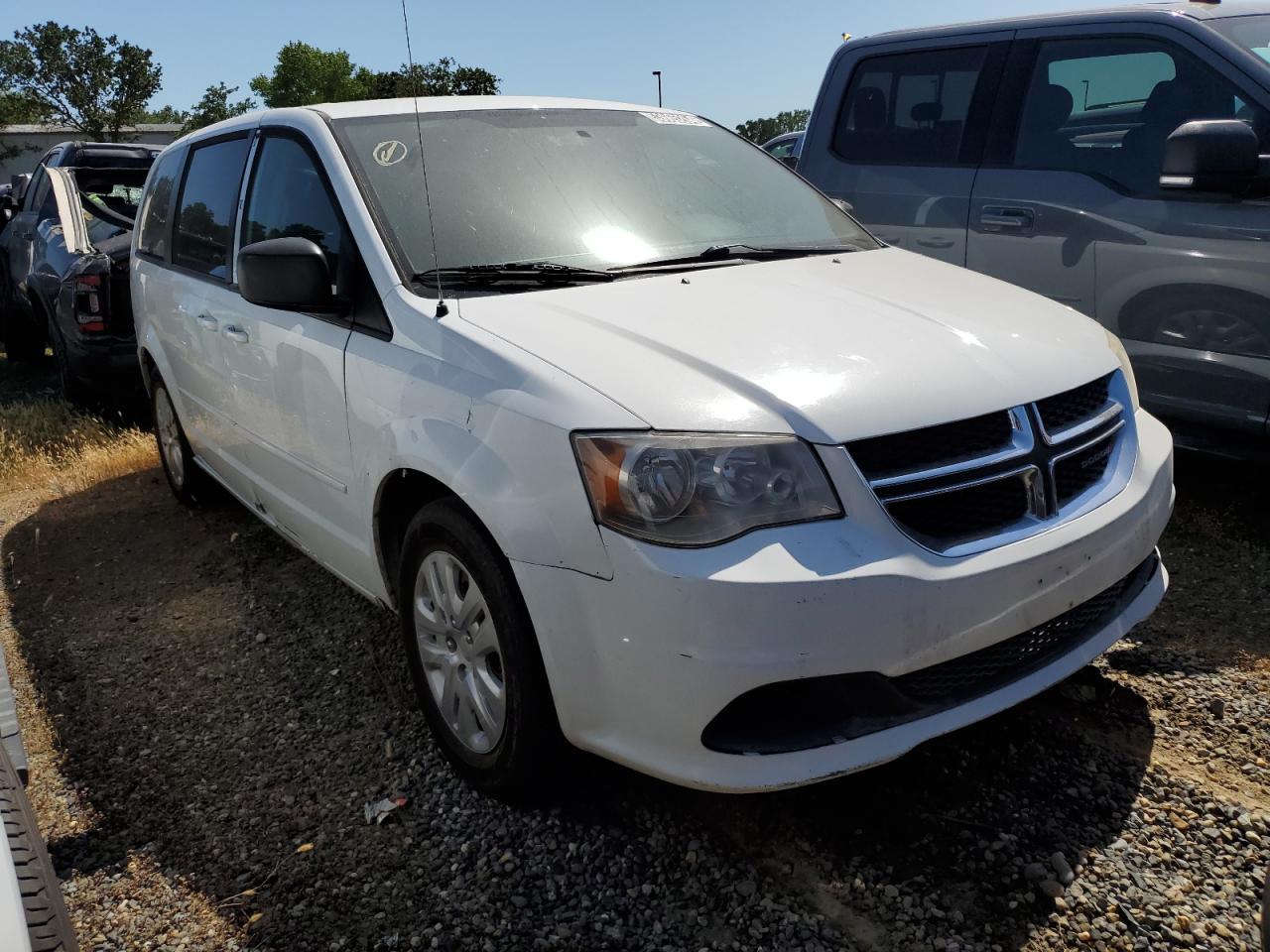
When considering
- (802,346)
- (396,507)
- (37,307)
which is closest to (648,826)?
(396,507)

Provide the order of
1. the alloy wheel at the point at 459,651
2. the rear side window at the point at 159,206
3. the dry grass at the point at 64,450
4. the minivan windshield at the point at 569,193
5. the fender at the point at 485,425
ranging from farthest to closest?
the dry grass at the point at 64,450 → the rear side window at the point at 159,206 → the minivan windshield at the point at 569,193 → the alloy wheel at the point at 459,651 → the fender at the point at 485,425

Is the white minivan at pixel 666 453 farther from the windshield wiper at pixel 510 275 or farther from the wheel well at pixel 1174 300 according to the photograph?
the wheel well at pixel 1174 300

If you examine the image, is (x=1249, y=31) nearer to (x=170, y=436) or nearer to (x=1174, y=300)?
(x=1174, y=300)

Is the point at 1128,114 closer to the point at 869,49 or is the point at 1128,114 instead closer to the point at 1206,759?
the point at 869,49

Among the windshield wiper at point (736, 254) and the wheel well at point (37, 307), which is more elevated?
the windshield wiper at point (736, 254)

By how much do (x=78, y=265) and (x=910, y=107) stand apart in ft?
16.9

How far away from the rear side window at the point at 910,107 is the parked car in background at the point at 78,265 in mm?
4615

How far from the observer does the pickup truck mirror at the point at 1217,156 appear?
3.59 metres

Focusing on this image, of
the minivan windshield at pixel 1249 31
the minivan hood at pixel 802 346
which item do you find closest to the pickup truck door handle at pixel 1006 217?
the minivan windshield at pixel 1249 31

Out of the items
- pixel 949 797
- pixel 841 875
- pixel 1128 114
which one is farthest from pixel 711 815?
pixel 1128 114

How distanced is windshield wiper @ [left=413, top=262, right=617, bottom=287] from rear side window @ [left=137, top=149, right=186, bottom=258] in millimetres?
2496

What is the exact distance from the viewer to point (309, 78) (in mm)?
68125

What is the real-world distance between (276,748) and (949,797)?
1885 mm

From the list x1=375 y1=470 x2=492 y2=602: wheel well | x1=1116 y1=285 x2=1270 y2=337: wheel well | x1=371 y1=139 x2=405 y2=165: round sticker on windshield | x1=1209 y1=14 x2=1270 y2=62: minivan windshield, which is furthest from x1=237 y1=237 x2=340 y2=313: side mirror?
x1=1209 y1=14 x2=1270 y2=62: minivan windshield
